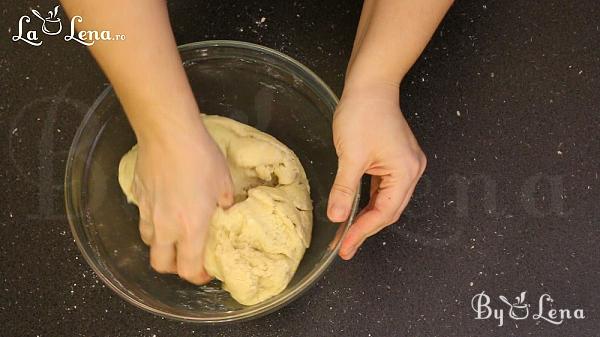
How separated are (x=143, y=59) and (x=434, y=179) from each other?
57 centimetres

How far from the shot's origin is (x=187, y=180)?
0.83 m

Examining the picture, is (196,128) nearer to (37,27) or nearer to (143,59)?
(143,59)

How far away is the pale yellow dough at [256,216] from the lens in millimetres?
916

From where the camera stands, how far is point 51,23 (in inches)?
44.0

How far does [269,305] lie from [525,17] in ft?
2.39

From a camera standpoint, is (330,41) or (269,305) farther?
(330,41)

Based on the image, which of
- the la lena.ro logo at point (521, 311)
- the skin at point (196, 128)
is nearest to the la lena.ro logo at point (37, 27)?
the skin at point (196, 128)

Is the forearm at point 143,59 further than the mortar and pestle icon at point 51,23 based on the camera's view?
No

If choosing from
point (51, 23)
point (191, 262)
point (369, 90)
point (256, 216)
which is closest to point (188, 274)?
point (191, 262)

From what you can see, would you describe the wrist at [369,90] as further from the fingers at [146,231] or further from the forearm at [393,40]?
the fingers at [146,231]

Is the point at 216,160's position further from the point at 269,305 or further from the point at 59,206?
the point at 59,206

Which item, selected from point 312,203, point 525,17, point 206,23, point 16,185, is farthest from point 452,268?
point 16,185

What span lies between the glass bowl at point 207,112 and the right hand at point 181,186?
133mm

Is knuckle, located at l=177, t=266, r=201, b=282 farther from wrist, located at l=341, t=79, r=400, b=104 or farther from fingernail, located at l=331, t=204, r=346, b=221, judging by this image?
wrist, located at l=341, t=79, r=400, b=104
